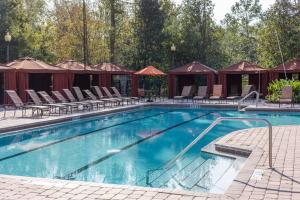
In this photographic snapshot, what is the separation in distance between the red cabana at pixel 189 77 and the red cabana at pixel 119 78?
7.15 feet

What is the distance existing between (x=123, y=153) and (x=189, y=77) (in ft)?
58.2

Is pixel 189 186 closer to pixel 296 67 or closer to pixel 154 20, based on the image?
pixel 296 67

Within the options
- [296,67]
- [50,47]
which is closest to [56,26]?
[50,47]

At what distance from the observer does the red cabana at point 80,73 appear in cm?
2169

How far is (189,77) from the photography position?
2706 centimetres

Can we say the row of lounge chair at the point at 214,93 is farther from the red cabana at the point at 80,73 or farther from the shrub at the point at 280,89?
the red cabana at the point at 80,73

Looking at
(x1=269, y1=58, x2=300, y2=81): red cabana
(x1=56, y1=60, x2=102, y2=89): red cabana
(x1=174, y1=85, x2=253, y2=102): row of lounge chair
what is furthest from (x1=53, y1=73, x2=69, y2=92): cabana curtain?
(x1=269, y1=58, x2=300, y2=81): red cabana

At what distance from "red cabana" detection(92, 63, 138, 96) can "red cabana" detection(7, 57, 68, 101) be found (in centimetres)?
319

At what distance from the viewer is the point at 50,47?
32562mm

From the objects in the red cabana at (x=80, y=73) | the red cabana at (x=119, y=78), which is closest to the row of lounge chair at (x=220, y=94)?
the red cabana at (x=119, y=78)

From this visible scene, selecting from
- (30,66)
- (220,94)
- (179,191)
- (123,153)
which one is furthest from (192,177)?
(220,94)

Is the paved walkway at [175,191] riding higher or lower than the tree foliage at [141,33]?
lower

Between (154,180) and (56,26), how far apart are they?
104ft

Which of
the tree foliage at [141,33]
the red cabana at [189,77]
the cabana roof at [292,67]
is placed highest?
the tree foliage at [141,33]
